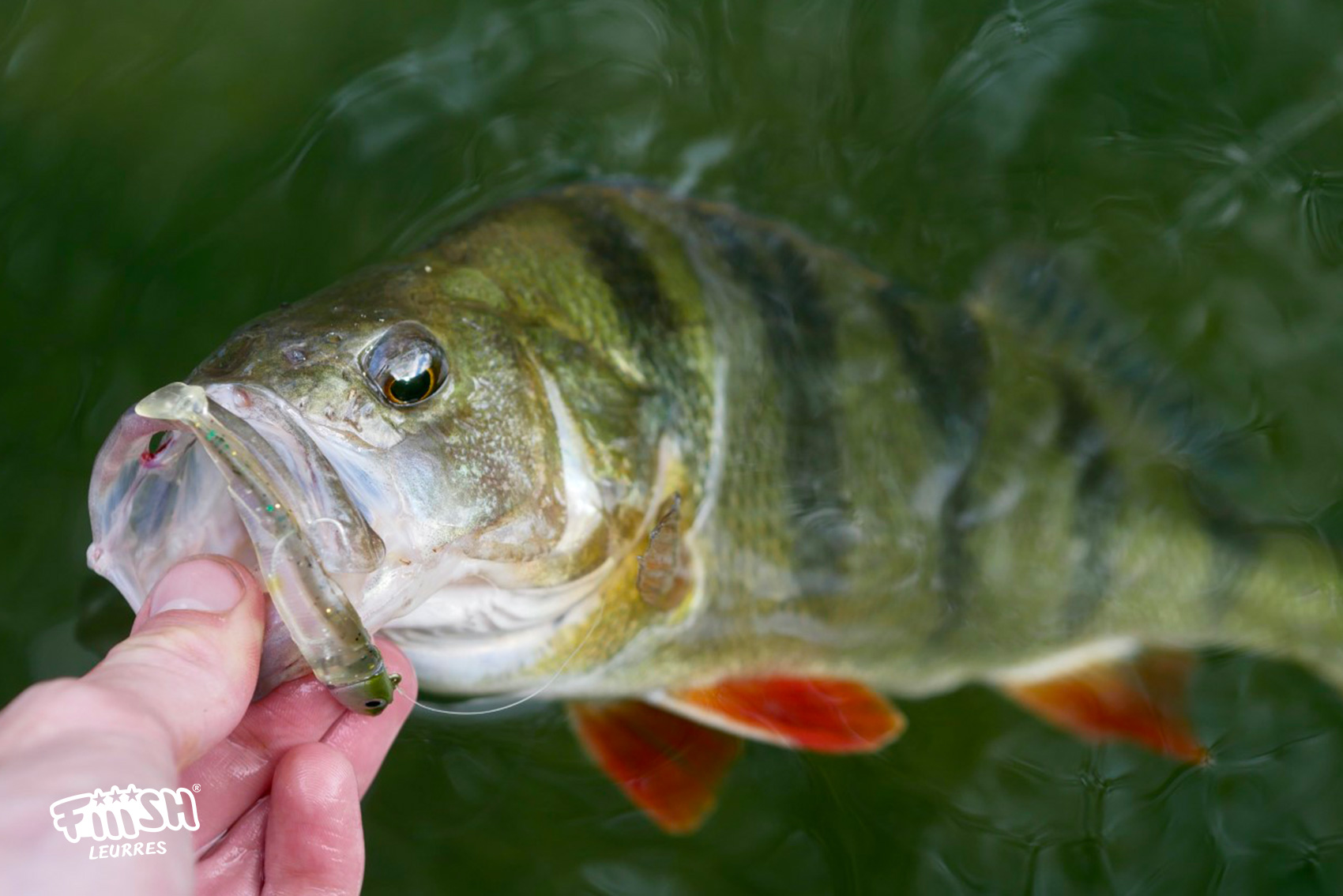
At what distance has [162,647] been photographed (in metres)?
1.35

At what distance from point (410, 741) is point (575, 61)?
6.63 ft

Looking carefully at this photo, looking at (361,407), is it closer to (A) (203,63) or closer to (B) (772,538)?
(B) (772,538)

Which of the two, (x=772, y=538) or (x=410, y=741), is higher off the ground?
(x=772, y=538)

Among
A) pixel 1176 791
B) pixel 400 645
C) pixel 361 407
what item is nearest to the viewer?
pixel 361 407

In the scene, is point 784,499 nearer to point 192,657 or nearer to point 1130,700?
point 1130,700

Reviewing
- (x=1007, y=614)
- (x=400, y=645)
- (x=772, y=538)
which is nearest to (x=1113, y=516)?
(x=1007, y=614)

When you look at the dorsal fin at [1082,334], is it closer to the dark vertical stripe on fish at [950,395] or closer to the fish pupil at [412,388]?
the dark vertical stripe on fish at [950,395]

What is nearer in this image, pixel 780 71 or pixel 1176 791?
pixel 1176 791

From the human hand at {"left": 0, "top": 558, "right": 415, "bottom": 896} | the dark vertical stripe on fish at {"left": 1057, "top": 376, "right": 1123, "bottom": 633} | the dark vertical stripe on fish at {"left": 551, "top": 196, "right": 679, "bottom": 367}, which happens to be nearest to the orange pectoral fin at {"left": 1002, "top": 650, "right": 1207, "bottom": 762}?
the dark vertical stripe on fish at {"left": 1057, "top": 376, "right": 1123, "bottom": 633}

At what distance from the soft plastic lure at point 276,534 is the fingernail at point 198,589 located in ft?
0.26

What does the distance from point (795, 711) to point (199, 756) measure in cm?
137

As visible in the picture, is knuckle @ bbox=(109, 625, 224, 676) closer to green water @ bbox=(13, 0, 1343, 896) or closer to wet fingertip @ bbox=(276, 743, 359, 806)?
wet fingertip @ bbox=(276, 743, 359, 806)

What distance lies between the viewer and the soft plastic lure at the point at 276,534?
1384 millimetres

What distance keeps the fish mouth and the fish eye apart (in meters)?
0.16
